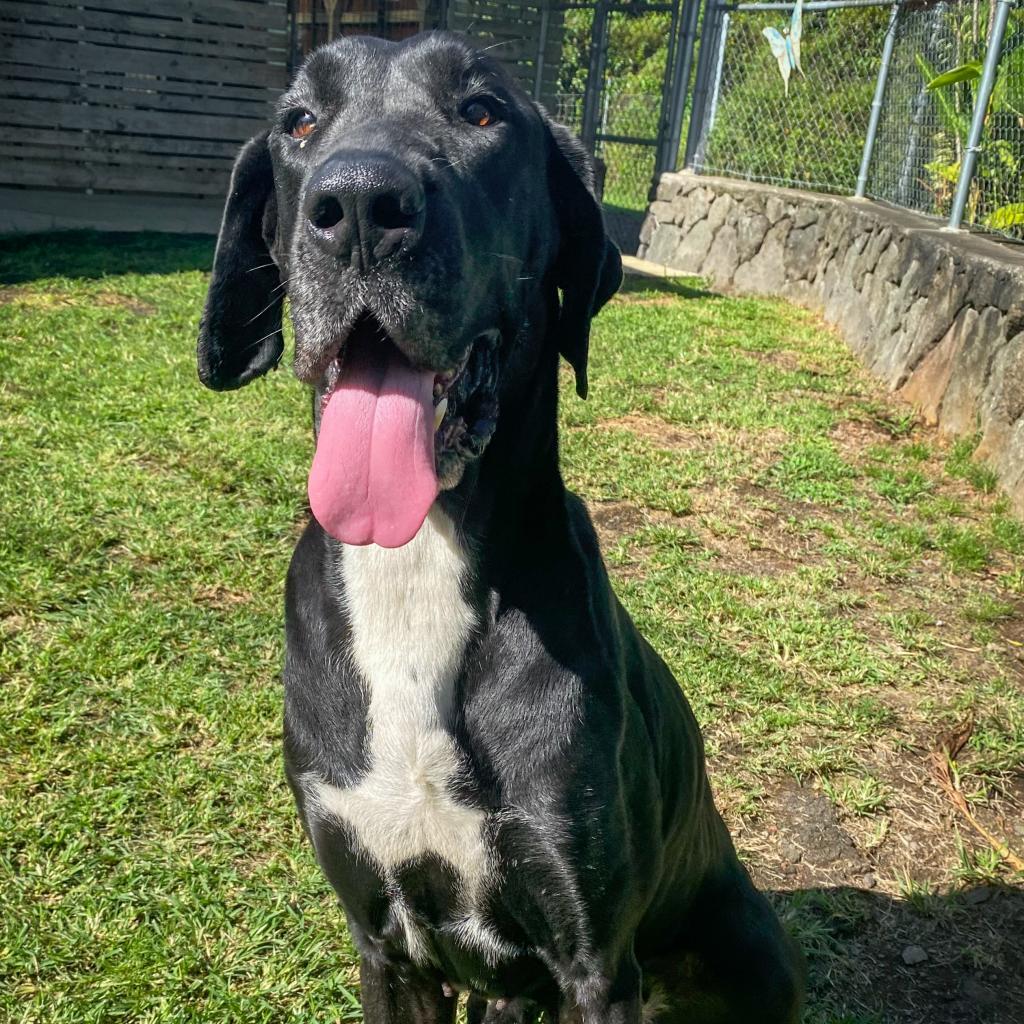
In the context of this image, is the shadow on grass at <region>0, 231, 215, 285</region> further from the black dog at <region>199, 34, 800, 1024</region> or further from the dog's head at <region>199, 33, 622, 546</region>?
the black dog at <region>199, 34, 800, 1024</region>

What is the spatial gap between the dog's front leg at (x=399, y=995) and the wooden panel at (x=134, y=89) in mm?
10294

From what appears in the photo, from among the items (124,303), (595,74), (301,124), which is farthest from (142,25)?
(301,124)

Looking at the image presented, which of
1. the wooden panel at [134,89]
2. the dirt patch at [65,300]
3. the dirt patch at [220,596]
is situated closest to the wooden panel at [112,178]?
the wooden panel at [134,89]

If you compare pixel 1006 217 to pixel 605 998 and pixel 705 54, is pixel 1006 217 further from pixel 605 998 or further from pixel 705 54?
pixel 605 998

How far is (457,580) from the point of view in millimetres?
2043

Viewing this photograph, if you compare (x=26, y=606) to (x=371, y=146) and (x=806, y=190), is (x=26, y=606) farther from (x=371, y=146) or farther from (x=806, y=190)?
(x=806, y=190)

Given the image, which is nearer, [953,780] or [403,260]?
[403,260]

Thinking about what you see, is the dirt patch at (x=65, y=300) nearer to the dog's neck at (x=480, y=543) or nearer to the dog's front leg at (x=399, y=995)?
the dog's neck at (x=480, y=543)

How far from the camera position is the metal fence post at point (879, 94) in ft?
27.8

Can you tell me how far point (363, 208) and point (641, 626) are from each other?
2691 millimetres

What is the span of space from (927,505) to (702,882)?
3.39 metres

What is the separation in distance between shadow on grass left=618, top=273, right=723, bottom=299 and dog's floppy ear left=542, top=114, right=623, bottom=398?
7.38m

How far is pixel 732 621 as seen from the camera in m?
4.14

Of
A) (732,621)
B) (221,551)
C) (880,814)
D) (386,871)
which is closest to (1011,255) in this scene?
(732,621)
